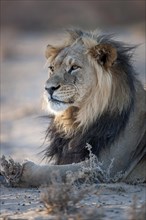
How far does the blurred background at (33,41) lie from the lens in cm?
1189

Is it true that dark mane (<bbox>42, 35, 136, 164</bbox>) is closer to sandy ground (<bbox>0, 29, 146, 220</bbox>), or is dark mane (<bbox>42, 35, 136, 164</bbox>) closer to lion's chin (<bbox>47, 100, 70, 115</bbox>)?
lion's chin (<bbox>47, 100, 70, 115</bbox>)

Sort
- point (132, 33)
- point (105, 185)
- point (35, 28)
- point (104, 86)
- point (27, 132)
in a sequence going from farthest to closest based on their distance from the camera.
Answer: point (35, 28), point (132, 33), point (27, 132), point (104, 86), point (105, 185)

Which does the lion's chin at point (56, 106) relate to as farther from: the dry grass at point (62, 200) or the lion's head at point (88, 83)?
the dry grass at point (62, 200)

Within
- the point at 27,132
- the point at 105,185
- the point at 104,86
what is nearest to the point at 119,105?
the point at 104,86

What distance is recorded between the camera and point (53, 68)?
8.02m

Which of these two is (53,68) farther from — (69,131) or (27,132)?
(27,132)

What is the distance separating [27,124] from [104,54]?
4741mm

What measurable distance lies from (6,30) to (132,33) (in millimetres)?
4561

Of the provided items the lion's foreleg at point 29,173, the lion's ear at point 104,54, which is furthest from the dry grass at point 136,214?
the lion's ear at point 104,54

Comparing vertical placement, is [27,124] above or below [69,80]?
below

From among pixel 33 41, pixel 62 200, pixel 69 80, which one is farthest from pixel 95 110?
pixel 33 41

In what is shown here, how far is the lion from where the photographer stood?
7691 millimetres

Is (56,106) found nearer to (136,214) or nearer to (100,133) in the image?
(100,133)

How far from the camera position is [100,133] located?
7758mm
